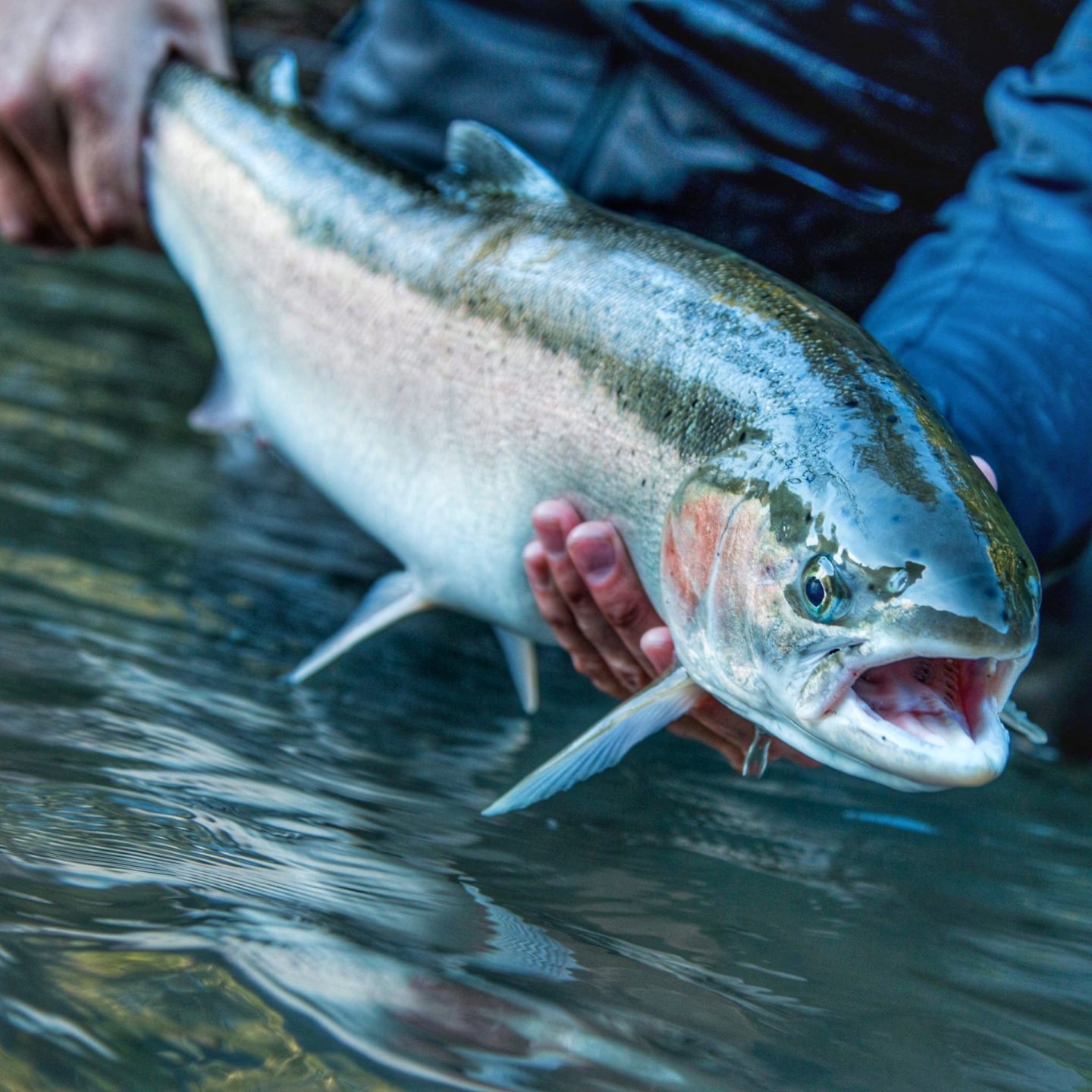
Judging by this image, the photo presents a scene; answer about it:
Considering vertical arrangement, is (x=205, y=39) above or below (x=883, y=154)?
below

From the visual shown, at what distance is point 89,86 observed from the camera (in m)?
2.63

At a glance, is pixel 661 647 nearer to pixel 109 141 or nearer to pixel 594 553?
pixel 594 553

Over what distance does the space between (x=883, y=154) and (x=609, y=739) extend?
162 cm

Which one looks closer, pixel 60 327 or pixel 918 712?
pixel 918 712

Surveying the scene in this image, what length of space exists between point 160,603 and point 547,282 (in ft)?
3.56

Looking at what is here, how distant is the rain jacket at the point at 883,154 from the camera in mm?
2064

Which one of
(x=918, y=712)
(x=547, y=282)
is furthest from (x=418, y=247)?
(x=918, y=712)

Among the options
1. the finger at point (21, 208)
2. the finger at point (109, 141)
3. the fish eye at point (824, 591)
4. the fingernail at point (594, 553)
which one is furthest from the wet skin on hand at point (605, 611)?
the finger at point (21, 208)

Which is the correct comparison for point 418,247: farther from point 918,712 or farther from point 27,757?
point 918,712

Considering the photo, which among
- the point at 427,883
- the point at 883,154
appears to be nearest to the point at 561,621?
the point at 427,883

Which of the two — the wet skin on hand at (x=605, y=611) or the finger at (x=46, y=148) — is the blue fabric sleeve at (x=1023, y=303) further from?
the finger at (x=46, y=148)

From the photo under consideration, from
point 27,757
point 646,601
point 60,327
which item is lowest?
point 60,327

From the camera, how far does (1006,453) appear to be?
199 cm

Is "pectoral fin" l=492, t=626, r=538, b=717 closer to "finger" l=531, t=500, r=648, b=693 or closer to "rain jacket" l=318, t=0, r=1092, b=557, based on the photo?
"finger" l=531, t=500, r=648, b=693
